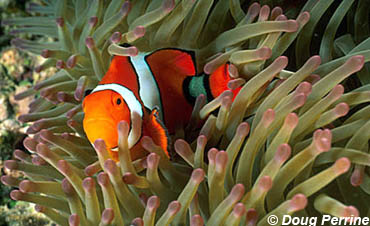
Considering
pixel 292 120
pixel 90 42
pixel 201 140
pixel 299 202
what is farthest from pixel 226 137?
pixel 90 42

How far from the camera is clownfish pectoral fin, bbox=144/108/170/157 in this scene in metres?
1.16

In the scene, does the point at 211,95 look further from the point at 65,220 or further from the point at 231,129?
the point at 65,220

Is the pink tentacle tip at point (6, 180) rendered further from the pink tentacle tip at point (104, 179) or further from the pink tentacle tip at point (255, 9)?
the pink tentacle tip at point (255, 9)

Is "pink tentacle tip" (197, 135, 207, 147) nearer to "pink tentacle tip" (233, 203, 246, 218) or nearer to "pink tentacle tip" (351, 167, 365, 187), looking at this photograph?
"pink tentacle tip" (233, 203, 246, 218)

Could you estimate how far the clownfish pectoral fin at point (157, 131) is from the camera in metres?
1.16

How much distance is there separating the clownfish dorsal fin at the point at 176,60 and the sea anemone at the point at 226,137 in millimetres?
63

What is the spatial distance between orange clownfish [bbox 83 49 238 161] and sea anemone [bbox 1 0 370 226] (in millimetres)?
45

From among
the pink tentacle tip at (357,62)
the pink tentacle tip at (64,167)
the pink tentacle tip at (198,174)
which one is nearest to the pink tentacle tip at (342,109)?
the pink tentacle tip at (357,62)

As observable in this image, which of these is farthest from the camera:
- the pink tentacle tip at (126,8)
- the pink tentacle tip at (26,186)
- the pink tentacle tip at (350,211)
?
the pink tentacle tip at (126,8)

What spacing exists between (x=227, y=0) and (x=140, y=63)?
0.43 meters

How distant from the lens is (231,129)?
119cm

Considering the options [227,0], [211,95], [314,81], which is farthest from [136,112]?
[227,0]

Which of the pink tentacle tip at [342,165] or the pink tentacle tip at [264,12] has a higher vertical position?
the pink tentacle tip at [264,12]

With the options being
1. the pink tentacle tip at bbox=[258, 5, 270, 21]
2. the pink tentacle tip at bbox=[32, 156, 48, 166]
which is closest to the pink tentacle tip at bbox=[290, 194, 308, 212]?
the pink tentacle tip at bbox=[258, 5, 270, 21]
